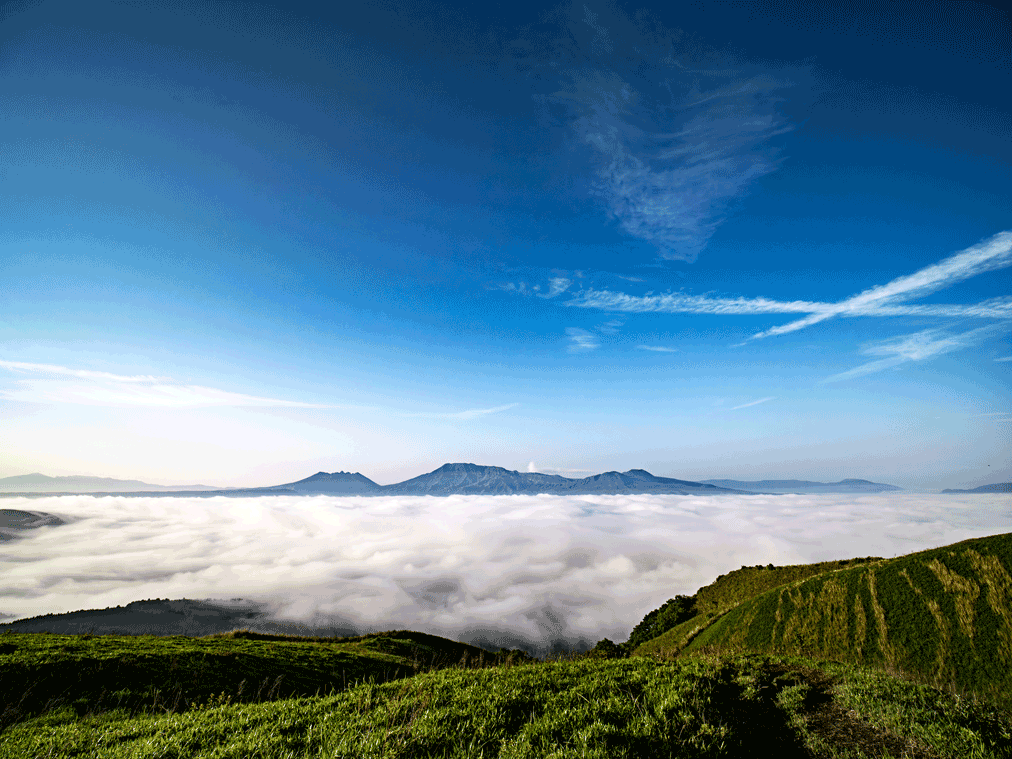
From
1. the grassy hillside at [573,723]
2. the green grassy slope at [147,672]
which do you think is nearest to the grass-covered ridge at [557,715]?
the grassy hillside at [573,723]

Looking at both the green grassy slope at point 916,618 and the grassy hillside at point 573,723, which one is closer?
the grassy hillside at point 573,723

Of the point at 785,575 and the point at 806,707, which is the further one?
the point at 785,575

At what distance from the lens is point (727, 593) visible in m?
83.4

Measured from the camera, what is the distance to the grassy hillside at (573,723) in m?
9.34

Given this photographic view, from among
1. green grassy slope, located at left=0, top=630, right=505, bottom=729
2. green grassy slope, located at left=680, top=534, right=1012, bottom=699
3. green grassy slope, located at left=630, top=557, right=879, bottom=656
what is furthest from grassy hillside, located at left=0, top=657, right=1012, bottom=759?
green grassy slope, located at left=630, top=557, right=879, bottom=656

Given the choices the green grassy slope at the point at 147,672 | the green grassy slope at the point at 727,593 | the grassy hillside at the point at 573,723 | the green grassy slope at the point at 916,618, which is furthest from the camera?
the green grassy slope at the point at 727,593

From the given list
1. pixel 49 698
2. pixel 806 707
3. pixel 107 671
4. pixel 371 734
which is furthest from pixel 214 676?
pixel 806 707

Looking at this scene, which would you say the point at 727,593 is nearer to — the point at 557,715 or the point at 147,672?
the point at 557,715

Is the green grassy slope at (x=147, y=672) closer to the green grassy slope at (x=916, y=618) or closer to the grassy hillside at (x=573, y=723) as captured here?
the grassy hillside at (x=573, y=723)

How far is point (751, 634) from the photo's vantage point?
54469 mm

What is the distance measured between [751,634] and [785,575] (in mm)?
28862

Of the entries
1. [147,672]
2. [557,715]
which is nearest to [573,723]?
[557,715]

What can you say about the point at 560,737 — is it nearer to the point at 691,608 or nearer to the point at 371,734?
the point at 371,734

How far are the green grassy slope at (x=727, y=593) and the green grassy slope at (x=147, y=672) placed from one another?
46.7 metres
